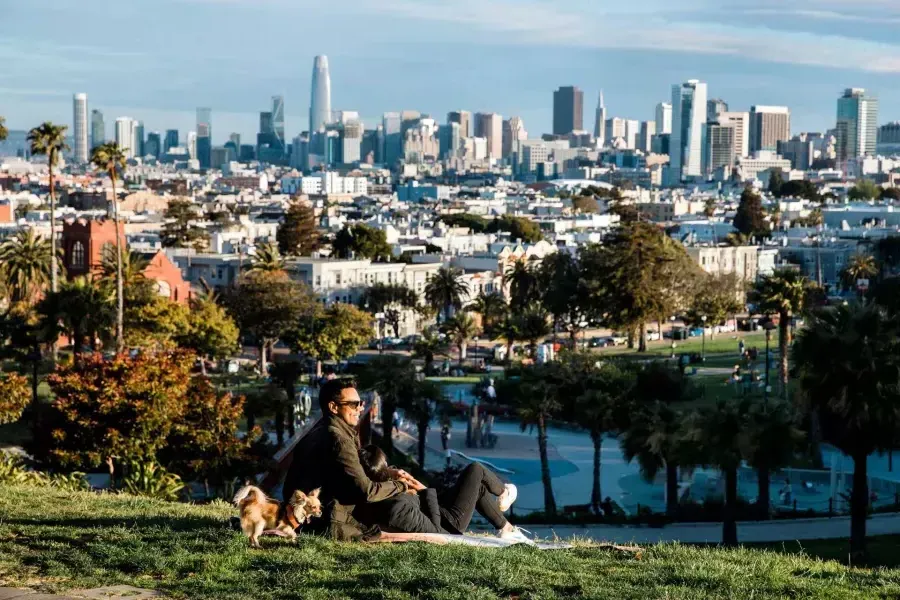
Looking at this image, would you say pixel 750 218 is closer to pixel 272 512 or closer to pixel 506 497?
pixel 506 497

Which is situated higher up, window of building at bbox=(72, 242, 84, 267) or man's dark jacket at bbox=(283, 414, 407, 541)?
window of building at bbox=(72, 242, 84, 267)

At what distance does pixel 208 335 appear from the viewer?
5122 cm

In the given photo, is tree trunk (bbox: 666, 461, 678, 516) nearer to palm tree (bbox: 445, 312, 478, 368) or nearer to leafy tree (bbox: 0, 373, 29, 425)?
leafy tree (bbox: 0, 373, 29, 425)

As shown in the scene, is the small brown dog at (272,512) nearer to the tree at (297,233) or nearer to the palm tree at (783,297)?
the palm tree at (783,297)

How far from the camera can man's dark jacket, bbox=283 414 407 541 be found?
380 inches

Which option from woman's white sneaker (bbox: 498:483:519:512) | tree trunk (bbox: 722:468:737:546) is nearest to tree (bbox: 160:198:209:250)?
tree trunk (bbox: 722:468:737:546)

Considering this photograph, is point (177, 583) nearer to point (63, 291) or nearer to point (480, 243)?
point (63, 291)

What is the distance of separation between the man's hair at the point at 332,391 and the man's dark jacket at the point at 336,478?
0.31 feet

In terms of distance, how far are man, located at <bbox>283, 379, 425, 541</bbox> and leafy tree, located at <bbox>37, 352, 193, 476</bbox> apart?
14.9 m

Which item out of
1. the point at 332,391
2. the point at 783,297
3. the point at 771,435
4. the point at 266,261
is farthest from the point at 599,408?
the point at 266,261

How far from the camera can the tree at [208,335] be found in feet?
167

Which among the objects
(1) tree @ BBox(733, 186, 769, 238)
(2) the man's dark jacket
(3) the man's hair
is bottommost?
(2) the man's dark jacket

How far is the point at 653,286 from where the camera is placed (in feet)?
221

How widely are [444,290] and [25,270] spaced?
22.8 metres
